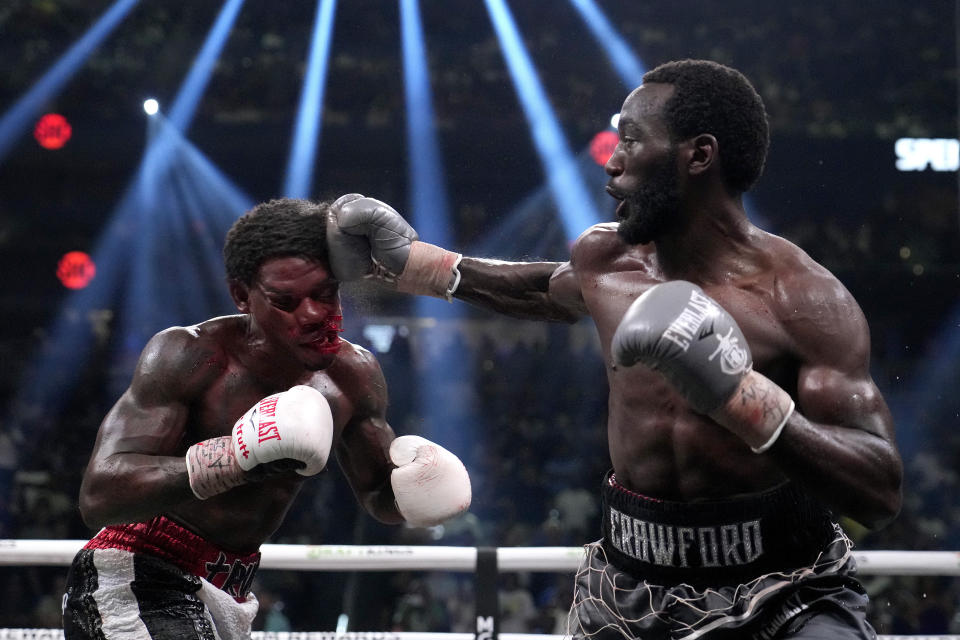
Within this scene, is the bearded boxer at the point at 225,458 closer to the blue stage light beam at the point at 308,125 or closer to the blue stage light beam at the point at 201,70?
the blue stage light beam at the point at 308,125

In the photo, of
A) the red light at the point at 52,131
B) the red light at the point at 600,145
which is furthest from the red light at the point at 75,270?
the red light at the point at 600,145

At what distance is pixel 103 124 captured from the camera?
8883 millimetres

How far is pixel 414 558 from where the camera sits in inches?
120

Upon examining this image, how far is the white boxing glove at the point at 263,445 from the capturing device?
201cm

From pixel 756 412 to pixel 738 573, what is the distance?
40 cm

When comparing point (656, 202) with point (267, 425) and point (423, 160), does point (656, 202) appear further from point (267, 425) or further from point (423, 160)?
point (423, 160)

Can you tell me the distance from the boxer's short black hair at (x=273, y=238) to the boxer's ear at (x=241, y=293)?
0.05ft

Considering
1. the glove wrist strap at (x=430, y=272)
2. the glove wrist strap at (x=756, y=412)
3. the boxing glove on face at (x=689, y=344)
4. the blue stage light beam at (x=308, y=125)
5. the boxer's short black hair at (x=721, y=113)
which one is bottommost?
the blue stage light beam at (x=308, y=125)

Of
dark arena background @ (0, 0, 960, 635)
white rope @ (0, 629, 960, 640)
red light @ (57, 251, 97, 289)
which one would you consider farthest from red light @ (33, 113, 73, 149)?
white rope @ (0, 629, 960, 640)

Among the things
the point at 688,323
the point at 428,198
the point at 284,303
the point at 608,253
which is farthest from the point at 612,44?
the point at 688,323

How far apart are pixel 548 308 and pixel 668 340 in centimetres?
85

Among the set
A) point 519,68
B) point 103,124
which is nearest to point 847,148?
point 519,68

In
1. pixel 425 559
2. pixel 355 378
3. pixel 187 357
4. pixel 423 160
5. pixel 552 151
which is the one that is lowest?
pixel 552 151

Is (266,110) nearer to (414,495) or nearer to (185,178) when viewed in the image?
(185,178)
